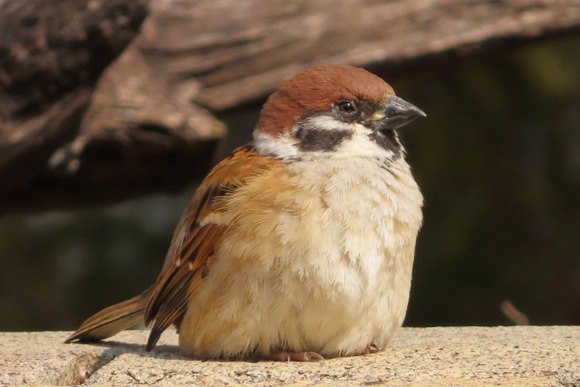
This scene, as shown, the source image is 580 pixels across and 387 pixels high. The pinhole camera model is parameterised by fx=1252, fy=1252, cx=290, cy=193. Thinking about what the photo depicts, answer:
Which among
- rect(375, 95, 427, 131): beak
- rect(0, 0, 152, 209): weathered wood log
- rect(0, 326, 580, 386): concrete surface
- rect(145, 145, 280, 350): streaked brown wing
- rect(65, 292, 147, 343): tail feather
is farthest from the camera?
rect(0, 0, 152, 209): weathered wood log

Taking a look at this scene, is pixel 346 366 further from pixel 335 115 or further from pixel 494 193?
pixel 494 193

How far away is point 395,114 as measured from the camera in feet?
11.2

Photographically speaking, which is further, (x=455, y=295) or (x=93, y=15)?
(x=455, y=295)

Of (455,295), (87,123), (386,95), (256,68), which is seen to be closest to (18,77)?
(87,123)

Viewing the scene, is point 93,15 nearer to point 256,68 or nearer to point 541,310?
point 256,68

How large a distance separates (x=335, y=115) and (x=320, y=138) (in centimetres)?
8

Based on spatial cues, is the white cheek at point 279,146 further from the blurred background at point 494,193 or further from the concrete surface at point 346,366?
the blurred background at point 494,193

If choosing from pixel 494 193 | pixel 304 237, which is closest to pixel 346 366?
pixel 304 237

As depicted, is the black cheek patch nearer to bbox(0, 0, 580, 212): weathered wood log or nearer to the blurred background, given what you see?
bbox(0, 0, 580, 212): weathered wood log

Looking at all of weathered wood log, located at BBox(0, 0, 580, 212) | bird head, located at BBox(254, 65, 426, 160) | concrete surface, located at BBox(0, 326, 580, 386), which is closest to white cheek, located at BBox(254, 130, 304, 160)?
bird head, located at BBox(254, 65, 426, 160)

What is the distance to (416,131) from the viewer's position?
5.71m

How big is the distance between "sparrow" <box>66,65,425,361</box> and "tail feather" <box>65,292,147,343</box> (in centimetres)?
14

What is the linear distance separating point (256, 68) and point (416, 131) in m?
0.99

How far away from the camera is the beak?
11.2ft
